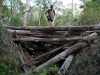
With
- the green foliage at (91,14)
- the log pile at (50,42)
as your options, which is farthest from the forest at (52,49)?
the green foliage at (91,14)

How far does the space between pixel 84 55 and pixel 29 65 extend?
8.57 ft

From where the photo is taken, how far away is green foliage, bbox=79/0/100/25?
14023 mm

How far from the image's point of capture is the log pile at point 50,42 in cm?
844

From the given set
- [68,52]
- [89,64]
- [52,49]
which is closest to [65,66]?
[68,52]

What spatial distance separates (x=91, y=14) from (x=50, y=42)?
18.6ft

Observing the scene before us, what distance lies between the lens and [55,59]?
840cm

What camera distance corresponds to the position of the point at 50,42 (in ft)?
32.2

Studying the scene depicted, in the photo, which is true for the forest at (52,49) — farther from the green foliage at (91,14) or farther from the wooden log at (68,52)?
the green foliage at (91,14)

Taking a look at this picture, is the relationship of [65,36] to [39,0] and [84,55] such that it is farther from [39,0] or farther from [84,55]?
[39,0]

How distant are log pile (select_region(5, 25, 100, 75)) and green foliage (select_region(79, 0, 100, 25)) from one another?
4777mm

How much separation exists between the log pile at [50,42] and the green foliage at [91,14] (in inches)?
188

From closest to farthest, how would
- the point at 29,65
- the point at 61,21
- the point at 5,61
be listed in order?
the point at 5,61 → the point at 29,65 → the point at 61,21

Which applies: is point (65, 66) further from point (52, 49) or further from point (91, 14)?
point (91, 14)

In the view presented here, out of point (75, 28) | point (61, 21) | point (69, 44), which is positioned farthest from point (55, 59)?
point (61, 21)
